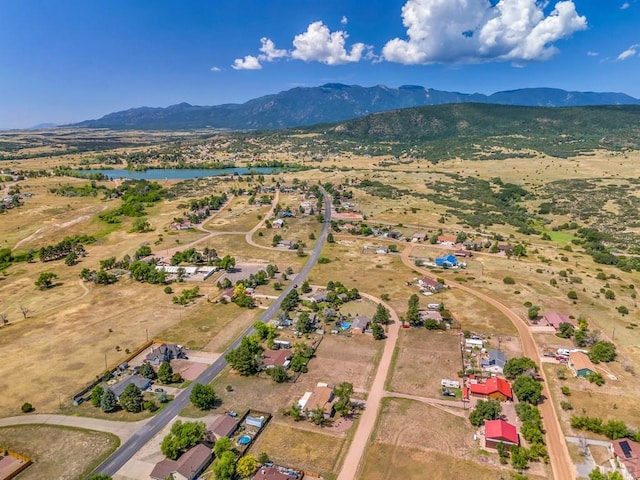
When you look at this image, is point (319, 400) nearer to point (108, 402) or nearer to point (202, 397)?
point (202, 397)

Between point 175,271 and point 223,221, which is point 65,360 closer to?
point 175,271

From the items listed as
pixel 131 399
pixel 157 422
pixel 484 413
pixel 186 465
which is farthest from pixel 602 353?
pixel 131 399

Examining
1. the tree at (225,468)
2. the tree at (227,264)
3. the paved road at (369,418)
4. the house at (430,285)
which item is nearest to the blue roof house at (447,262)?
the house at (430,285)

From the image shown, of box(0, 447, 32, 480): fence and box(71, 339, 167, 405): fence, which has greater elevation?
box(71, 339, 167, 405): fence

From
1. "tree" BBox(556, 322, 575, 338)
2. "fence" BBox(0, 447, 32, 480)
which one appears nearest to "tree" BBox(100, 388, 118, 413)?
"fence" BBox(0, 447, 32, 480)

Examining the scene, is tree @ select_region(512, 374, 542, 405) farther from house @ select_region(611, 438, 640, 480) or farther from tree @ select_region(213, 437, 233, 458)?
tree @ select_region(213, 437, 233, 458)

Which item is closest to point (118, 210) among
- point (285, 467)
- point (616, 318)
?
point (285, 467)
